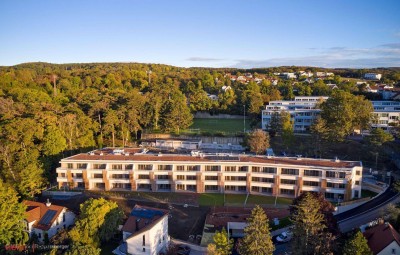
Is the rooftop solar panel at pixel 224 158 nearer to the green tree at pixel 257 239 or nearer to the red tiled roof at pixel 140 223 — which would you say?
the red tiled roof at pixel 140 223

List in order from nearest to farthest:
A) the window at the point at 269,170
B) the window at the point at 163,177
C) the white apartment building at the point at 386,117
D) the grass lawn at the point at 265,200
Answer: the grass lawn at the point at 265,200, the window at the point at 269,170, the window at the point at 163,177, the white apartment building at the point at 386,117

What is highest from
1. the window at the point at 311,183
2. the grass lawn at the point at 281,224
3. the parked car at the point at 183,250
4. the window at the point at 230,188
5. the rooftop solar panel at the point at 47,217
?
the window at the point at 311,183

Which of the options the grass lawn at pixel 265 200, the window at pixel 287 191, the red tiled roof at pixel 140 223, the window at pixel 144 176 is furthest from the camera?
the window at pixel 144 176

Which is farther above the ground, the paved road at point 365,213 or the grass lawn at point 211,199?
the paved road at point 365,213

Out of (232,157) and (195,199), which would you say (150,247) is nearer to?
(195,199)

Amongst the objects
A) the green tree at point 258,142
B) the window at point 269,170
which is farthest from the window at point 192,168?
the green tree at point 258,142

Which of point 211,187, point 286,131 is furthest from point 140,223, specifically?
point 286,131
